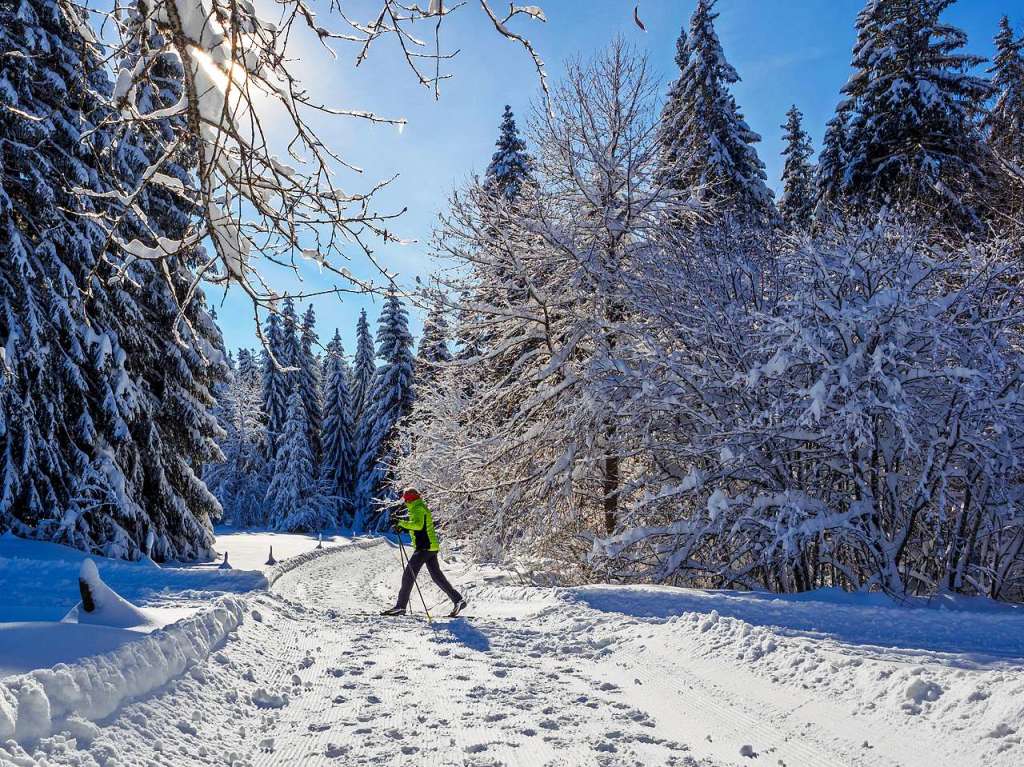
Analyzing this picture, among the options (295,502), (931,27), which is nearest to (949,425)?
(931,27)

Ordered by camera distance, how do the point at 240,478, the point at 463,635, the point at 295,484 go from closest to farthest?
the point at 463,635 → the point at 295,484 → the point at 240,478

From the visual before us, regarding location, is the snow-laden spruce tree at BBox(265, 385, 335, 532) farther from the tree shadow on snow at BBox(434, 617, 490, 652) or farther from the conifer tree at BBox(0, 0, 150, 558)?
the tree shadow on snow at BBox(434, 617, 490, 652)

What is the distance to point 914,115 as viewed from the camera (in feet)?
65.7

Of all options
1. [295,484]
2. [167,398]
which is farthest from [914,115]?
[295,484]

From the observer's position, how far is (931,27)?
67.3ft

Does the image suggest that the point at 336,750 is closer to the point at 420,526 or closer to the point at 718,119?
the point at 420,526

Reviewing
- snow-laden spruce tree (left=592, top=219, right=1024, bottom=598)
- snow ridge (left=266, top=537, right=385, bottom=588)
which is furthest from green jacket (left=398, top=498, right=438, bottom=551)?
snow ridge (left=266, top=537, right=385, bottom=588)

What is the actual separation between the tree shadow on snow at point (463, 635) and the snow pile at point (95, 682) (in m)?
2.57

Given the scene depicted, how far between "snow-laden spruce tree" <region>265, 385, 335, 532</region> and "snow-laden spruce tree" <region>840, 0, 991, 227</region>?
1465 inches

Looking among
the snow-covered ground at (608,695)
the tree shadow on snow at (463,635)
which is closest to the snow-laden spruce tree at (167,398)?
the snow-covered ground at (608,695)

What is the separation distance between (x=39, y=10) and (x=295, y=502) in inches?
1431

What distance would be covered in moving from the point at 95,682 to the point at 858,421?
25.8 ft

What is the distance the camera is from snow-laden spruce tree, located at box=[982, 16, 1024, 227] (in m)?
13.3

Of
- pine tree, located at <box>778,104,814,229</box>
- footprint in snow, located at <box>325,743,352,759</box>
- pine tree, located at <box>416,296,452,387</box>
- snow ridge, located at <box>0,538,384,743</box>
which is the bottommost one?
footprint in snow, located at <box>325,743,352,759</box>
